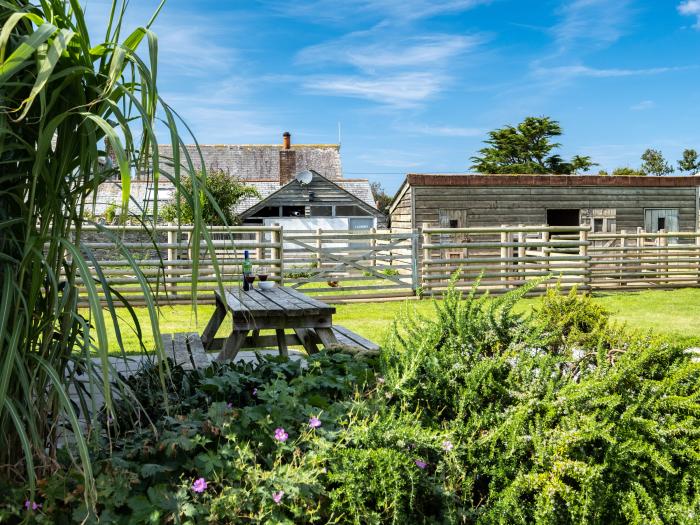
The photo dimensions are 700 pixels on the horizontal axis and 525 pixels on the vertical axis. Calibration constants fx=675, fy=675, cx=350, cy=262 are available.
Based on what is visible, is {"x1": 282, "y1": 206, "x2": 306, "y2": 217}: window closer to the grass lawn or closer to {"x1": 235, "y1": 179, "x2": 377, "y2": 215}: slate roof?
{"x1": 235, "y1": 179, "x2": 377, "y2": 215}: slate roof

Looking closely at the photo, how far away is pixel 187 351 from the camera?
3717 mm

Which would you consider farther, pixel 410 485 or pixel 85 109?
pixel 410 485

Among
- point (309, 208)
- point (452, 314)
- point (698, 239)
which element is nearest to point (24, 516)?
point (452, 314)

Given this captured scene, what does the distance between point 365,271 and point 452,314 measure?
9.31 metres

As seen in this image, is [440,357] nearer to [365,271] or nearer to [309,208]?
[365,271]

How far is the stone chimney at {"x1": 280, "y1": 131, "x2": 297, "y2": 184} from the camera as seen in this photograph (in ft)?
94.6

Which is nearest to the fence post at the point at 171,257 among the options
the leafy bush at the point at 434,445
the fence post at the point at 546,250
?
the fence post at the point at 546,250

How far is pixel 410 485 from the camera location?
6.60 feet

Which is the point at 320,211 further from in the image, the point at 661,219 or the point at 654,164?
the point at 654,164

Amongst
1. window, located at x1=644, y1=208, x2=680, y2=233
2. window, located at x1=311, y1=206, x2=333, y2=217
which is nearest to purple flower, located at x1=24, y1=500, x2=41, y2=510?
window, located at x1=644, y1=208, x2=680, y2=233

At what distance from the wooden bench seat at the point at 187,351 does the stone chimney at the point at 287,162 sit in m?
24.7

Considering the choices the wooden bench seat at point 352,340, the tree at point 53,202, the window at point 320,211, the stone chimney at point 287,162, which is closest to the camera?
the tree at point 53,202

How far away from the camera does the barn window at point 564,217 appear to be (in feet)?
60.8

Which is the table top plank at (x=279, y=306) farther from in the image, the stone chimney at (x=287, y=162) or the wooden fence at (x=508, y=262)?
the stone chimney at (x=287, y=162)
